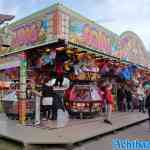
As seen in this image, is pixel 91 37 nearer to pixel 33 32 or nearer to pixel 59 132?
pixel 33 32

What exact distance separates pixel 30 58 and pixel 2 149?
17.5 feet

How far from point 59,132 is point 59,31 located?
12.4 feet

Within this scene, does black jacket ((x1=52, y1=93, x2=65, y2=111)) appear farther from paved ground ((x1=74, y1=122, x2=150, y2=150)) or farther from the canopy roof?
the canopy roof

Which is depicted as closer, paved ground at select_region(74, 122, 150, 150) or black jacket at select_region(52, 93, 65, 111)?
paved ground at select_region(74, 122, 150, 150)

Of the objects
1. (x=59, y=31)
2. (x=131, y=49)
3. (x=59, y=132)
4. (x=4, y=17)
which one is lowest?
(x=59, y=132)

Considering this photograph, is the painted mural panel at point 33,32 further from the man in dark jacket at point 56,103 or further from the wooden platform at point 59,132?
the wooden platform at point 59,132

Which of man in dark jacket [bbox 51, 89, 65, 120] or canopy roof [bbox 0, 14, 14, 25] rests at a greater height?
canopy roof [bbox 0, 14, 14, 25]

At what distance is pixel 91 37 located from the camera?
1253cm

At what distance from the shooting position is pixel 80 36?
38.5 feet

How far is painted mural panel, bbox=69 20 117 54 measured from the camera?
11469mm

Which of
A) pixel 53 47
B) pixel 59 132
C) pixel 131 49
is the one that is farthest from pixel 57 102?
pixel 131 49

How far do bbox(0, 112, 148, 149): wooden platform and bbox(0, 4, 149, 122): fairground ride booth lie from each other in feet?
3.51

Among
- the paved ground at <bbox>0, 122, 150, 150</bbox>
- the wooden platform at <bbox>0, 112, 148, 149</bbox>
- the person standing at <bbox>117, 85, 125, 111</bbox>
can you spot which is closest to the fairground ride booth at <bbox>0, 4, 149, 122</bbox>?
the wooden platform at <bbox>0, 112, 148, 149</bbox>

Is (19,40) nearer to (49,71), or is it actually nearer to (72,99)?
(49,71)
